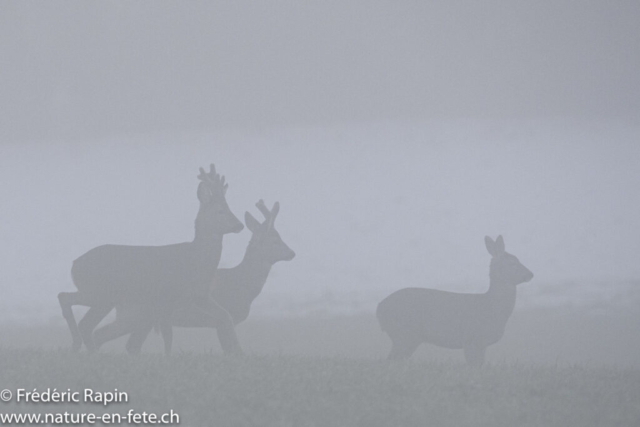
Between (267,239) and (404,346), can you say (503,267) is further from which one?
Result: (267,239)

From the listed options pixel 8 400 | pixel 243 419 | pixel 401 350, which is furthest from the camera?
pixel 401 350

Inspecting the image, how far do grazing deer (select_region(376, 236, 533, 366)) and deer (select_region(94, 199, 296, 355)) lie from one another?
2.23 m

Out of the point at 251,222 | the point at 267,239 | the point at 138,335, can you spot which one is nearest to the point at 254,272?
the point at 267,239

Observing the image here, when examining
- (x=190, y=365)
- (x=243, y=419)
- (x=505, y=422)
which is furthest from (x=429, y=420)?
(x=190, y=365)

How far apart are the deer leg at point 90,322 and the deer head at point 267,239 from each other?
10.4ft

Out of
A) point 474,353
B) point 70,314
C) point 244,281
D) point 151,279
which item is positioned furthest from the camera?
point 244,281

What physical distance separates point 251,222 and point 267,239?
532mm

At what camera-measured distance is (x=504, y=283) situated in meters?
15.8

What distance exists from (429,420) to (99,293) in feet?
22.6

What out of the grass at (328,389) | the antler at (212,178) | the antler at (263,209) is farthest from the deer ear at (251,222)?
the grass at (328,389)

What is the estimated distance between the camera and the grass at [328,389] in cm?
873

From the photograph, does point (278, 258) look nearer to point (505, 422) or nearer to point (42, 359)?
point (42, 359)

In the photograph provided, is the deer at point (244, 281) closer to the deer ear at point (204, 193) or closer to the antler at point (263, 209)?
the antler at point (263, 209)

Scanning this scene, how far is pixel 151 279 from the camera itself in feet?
45.4
